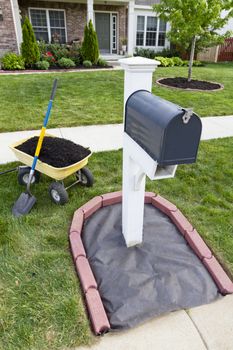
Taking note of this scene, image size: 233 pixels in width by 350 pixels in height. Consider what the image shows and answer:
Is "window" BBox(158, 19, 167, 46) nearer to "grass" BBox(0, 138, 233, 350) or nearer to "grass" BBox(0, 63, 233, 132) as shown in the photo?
"grass" BBox(0, 63, 233, 132)

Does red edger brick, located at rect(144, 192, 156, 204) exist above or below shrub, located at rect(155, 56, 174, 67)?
below

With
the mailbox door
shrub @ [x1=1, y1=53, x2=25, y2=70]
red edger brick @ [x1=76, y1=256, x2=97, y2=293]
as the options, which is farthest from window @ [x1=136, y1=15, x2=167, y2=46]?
the mailbox door

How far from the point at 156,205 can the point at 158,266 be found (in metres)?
0.85

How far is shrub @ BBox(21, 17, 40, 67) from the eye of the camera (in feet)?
36.6

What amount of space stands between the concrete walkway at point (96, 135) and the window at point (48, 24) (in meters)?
11.8

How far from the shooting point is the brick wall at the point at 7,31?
1190 cm

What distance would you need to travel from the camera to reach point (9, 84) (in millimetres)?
8422

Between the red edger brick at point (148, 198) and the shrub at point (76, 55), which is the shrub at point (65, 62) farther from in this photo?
the red edger brick at point (148, 198)

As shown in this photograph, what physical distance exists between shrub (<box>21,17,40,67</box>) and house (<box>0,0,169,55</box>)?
1.45m

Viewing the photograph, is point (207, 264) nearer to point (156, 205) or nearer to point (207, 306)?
point (207, 306)

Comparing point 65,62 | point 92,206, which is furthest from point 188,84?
point 92,206

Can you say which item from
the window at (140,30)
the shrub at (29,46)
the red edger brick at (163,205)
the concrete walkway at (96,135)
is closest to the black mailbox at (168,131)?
the red edger brick at (163,205)

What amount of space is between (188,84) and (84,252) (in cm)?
795

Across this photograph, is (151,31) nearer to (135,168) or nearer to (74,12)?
(74,12)
